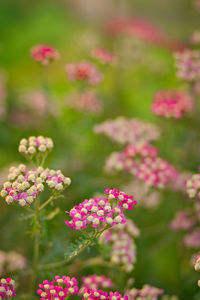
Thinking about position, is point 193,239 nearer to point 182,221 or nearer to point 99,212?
point 182,221

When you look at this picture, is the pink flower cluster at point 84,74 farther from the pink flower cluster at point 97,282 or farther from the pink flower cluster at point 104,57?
the pink flower cluster at point 97,282

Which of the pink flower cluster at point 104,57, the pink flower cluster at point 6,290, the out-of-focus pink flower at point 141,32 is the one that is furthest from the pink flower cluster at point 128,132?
the out-of-focus pink flower at point 141,32

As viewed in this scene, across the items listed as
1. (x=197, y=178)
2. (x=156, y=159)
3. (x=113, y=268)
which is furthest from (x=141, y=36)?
(x=113, y=268)

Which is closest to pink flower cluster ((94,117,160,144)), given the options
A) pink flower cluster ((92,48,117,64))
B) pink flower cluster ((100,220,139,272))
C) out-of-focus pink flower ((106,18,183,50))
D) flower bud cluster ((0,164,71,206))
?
pink flower cluster ((92,48,117,64))

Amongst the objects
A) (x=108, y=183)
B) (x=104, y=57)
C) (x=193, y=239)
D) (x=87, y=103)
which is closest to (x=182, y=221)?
(x=193, y=239)

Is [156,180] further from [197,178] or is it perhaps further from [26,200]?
[26,200]
